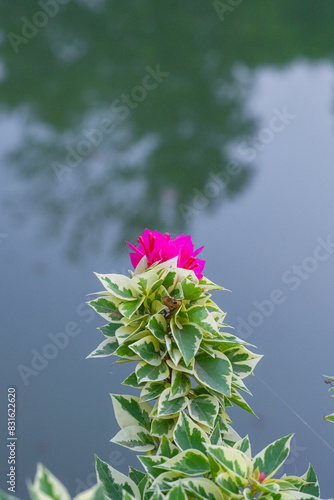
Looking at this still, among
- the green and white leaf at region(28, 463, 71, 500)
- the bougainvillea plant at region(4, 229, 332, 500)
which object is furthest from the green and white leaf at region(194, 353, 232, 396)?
the green and white leaf at region(28, 463, 71, 500)

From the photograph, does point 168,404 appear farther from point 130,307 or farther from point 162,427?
point 130,307

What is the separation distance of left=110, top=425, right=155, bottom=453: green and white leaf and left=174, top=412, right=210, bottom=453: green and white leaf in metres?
0.15

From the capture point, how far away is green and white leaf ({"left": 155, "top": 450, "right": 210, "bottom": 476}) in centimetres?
73

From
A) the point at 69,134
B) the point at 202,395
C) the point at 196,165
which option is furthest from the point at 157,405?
the point at 69,134

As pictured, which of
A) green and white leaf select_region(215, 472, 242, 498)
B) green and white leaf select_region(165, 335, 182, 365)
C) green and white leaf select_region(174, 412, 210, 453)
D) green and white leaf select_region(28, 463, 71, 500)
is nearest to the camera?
green and white leaf select_region(28, 463, 71, 500)

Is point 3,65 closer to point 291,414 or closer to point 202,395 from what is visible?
point 291,414

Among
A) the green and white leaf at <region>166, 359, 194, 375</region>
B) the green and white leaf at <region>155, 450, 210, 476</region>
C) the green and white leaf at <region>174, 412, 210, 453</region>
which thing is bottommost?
the green and white leaf at <region>155, 450, 210, 476</region>

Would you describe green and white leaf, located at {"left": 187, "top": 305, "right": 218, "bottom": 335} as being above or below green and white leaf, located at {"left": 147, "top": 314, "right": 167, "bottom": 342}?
below

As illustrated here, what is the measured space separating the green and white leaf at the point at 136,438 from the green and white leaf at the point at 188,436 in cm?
15

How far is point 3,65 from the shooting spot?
3.52 meters

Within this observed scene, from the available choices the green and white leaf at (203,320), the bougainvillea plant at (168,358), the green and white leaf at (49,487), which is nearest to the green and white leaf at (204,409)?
the bougainvillea plant at (168,358)

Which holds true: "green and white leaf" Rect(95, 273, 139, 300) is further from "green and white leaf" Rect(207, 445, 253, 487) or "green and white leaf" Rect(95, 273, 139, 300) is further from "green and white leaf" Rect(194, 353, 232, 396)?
"green and white leaf" Rect(207, 445, 253, 487)

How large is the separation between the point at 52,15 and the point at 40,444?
3.43 metres

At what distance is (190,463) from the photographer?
740 mm
